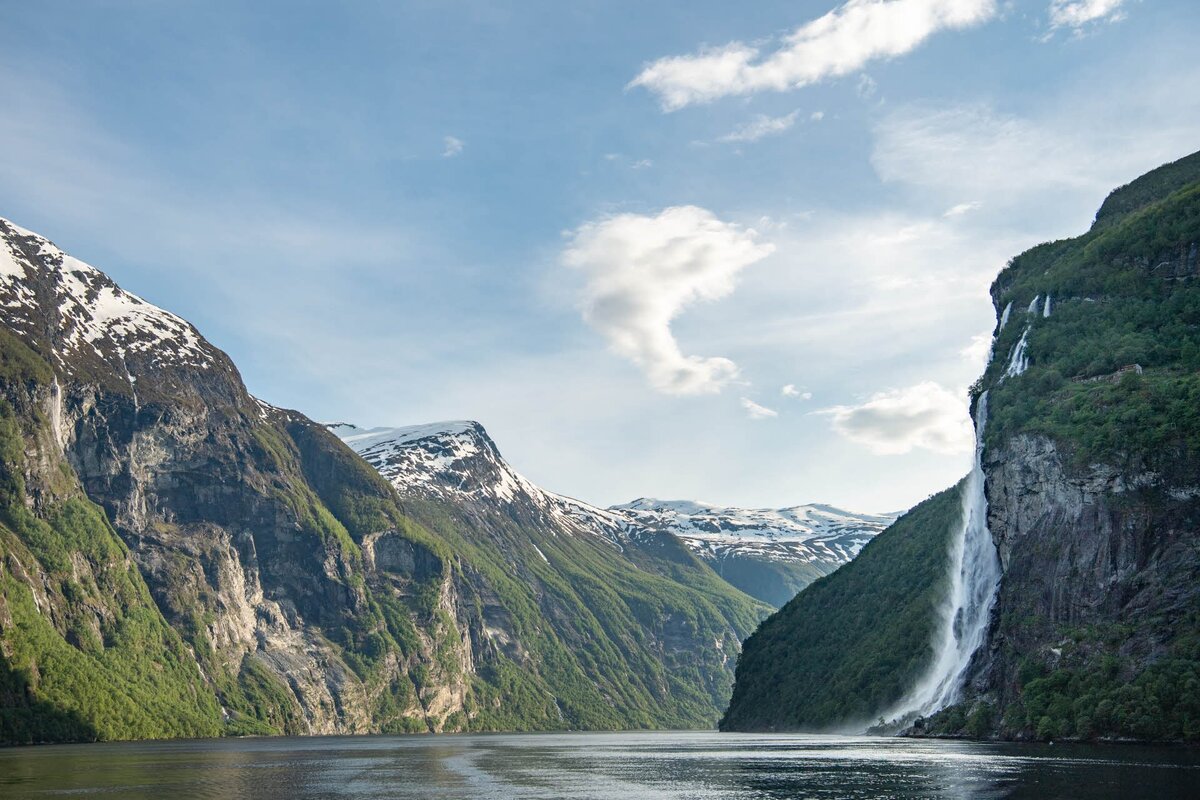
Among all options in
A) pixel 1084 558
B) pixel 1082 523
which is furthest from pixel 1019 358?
pixel 1084 558

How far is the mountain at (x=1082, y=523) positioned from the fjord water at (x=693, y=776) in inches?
305

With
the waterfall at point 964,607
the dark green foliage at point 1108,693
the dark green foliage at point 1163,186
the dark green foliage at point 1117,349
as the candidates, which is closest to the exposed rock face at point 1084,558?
the dark green foliage at point 1108,693

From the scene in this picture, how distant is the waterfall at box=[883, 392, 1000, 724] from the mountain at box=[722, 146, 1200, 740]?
0.45 m

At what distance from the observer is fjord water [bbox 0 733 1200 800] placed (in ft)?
232

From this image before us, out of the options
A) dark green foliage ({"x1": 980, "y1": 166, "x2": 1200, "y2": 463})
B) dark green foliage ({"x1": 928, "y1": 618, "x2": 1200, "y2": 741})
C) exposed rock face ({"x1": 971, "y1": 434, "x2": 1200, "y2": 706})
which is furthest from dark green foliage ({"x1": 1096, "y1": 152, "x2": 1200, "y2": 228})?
dark green foliage ({"x1": 928, "y1": 618, "x2": 1200, "y2": 741})

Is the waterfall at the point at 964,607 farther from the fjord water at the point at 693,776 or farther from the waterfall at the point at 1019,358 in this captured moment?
the fjord water at the point at 693,776

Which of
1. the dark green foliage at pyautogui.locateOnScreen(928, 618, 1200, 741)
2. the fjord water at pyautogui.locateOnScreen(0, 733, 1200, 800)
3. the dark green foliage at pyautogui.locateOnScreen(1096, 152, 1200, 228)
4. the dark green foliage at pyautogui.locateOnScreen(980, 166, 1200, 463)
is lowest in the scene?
the fjord water at pyautogui.locateOnScreen(0, 733, 1200, 800)

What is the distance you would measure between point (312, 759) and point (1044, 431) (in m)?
105

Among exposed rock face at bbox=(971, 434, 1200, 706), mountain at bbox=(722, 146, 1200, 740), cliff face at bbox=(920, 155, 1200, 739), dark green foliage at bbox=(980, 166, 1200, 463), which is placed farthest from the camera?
dark green foliage at bbox=(980, 166, 1200, 463)

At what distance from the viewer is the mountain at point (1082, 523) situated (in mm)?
103500

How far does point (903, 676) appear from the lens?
17425cm

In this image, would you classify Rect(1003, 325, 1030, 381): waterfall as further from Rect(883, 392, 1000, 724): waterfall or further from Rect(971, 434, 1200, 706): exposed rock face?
Rect(971, 434, 1200, 706): exposed rock face

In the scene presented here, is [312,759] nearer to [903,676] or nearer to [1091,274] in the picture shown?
[903,676]

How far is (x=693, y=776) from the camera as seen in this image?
9644 cm
